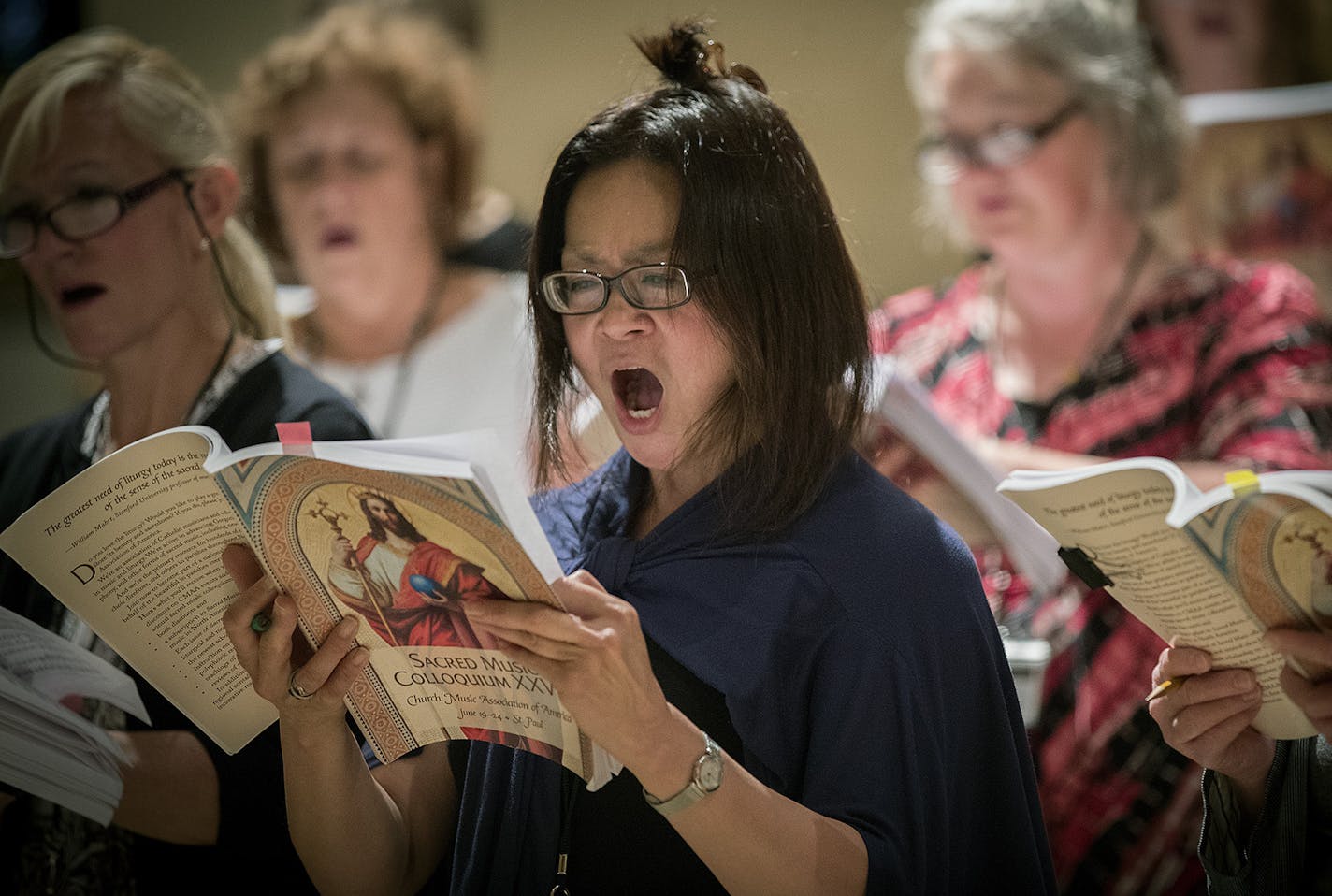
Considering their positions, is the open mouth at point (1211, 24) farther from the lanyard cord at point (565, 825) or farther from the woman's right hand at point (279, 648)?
the woman's right hand at point (279, 648)

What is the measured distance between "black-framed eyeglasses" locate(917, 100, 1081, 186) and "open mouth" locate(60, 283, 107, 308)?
1.55m

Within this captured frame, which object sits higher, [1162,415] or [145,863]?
[1162,415]

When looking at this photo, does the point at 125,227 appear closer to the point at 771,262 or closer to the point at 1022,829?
the point at 771,262

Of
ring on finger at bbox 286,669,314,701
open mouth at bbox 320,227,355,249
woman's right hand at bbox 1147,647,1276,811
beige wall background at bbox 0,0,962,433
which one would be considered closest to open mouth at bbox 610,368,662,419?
ring on finger at bbox 286,669,314,701

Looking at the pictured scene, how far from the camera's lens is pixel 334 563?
1.20 meters

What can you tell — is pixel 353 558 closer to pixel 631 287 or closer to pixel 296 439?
pixel 296 439

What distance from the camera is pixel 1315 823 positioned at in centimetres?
129

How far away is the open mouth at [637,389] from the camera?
1378 millimetres

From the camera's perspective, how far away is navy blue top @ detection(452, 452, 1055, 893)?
1.24 metres

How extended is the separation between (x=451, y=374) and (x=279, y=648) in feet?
6.09

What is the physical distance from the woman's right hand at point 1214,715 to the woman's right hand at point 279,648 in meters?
0.75

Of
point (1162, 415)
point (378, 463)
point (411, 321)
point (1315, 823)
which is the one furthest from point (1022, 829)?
point (411, 321)

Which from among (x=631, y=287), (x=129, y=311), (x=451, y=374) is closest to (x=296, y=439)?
(x=631, y=287)

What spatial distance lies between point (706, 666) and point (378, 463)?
1.29 feet
